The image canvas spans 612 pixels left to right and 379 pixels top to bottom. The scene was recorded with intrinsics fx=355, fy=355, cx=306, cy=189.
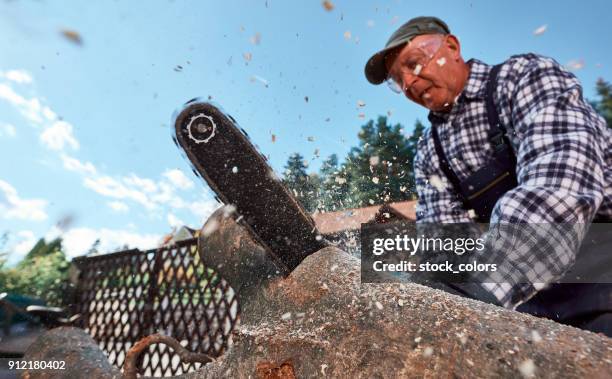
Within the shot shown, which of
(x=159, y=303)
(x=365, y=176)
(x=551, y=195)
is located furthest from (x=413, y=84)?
(x=365, y=176)

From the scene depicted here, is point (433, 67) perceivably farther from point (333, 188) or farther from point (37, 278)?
point (37, 278)

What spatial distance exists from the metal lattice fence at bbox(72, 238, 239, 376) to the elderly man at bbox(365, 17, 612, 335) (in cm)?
359

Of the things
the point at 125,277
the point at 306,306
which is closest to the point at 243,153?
the point at 306,306

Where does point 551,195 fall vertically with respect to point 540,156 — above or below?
below

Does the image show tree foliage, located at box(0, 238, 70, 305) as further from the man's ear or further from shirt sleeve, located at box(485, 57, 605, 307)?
shirt sleeve, located at box(485, 57, 605, 307)

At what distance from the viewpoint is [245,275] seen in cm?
131

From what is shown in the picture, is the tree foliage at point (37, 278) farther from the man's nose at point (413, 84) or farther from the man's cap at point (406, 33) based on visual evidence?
the man's nose at point (413, 84)

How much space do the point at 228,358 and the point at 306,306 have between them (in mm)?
259

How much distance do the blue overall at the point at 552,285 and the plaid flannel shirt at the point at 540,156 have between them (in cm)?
7

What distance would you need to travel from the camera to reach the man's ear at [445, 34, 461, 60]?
2.19 m

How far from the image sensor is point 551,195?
1.21m

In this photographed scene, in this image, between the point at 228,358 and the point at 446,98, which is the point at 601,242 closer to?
the point at 446,98

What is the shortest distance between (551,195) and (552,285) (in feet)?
2.01

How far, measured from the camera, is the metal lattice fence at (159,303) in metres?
5.08
